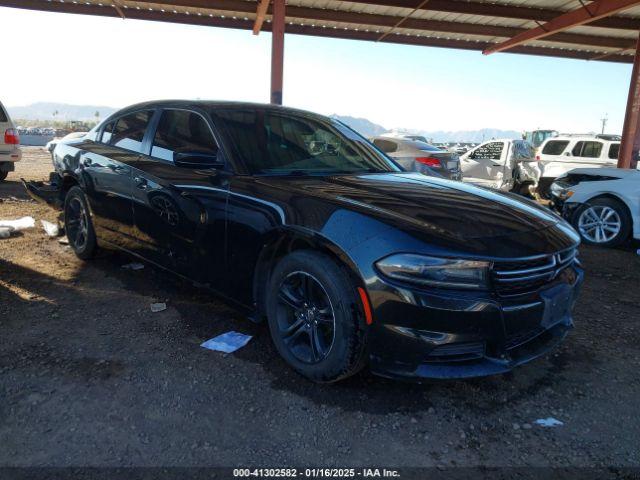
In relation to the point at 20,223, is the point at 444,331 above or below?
above

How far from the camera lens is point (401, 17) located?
12039 millimetres

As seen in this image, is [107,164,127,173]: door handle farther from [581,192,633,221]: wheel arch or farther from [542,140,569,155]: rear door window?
[542,140,569,155]: rear door window

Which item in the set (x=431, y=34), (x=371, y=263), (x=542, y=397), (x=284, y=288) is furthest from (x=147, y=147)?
(x=431, y=34)

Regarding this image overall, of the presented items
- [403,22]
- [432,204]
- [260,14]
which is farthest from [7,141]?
[432,204]

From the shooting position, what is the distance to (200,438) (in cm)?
217

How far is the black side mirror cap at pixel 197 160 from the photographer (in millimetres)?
2938

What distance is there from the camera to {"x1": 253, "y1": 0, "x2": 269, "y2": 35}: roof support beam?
10587mm

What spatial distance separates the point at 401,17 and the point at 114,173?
408 inches

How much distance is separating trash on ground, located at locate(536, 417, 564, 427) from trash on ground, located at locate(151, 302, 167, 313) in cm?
270

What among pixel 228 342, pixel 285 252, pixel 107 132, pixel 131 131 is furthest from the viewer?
pixel 107 132

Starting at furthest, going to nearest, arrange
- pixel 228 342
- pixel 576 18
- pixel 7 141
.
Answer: pixel 576 18 < pixel 7 141 < pixel 228 342

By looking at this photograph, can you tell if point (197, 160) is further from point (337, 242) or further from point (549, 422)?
point (549, 422)

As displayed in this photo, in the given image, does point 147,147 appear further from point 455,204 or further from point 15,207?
point 15,207

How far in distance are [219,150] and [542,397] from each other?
97.6 inches
